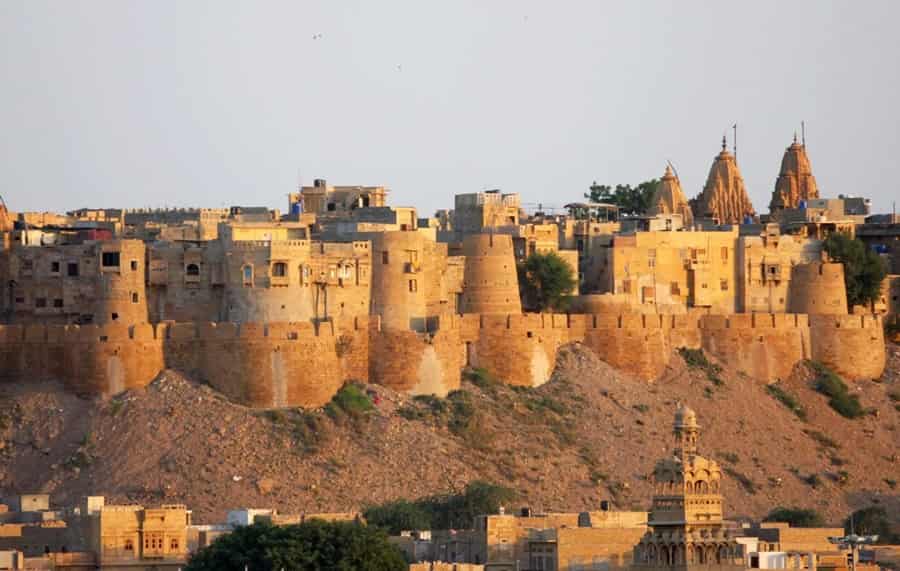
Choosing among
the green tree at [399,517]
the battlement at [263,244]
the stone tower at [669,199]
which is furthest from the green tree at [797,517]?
the stone tower at [669,199]

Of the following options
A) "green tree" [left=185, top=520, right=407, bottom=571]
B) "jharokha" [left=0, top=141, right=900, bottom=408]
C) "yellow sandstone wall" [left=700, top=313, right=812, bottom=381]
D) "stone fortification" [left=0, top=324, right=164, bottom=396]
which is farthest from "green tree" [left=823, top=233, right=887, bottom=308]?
"green tree" [left=185, top=520, right=407, bottom=571]

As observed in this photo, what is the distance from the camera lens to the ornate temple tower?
76.3 metres

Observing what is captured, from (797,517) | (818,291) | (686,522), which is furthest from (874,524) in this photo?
(686,522)

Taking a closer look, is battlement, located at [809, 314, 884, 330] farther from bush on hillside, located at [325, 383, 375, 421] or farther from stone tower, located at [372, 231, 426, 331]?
bush on hillside, located at [325, 383, 375, 421]

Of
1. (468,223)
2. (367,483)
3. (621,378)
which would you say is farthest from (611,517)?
(468,223)

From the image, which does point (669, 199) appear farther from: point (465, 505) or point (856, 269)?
point (465, 505)

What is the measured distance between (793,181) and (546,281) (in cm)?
2416

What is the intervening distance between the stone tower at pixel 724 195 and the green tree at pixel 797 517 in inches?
1081

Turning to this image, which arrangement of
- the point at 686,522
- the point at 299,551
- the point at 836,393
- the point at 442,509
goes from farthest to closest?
the point at 836,393, the point at 442,509, the point at 299,551, the point at 686,522

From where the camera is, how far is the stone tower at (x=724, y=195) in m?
141

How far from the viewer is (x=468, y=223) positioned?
417 feet

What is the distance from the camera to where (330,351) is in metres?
112

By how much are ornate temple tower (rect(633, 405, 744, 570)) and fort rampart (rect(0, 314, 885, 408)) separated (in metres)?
34.8

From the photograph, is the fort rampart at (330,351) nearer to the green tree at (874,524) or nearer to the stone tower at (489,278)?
the stone tower at (489,278)
